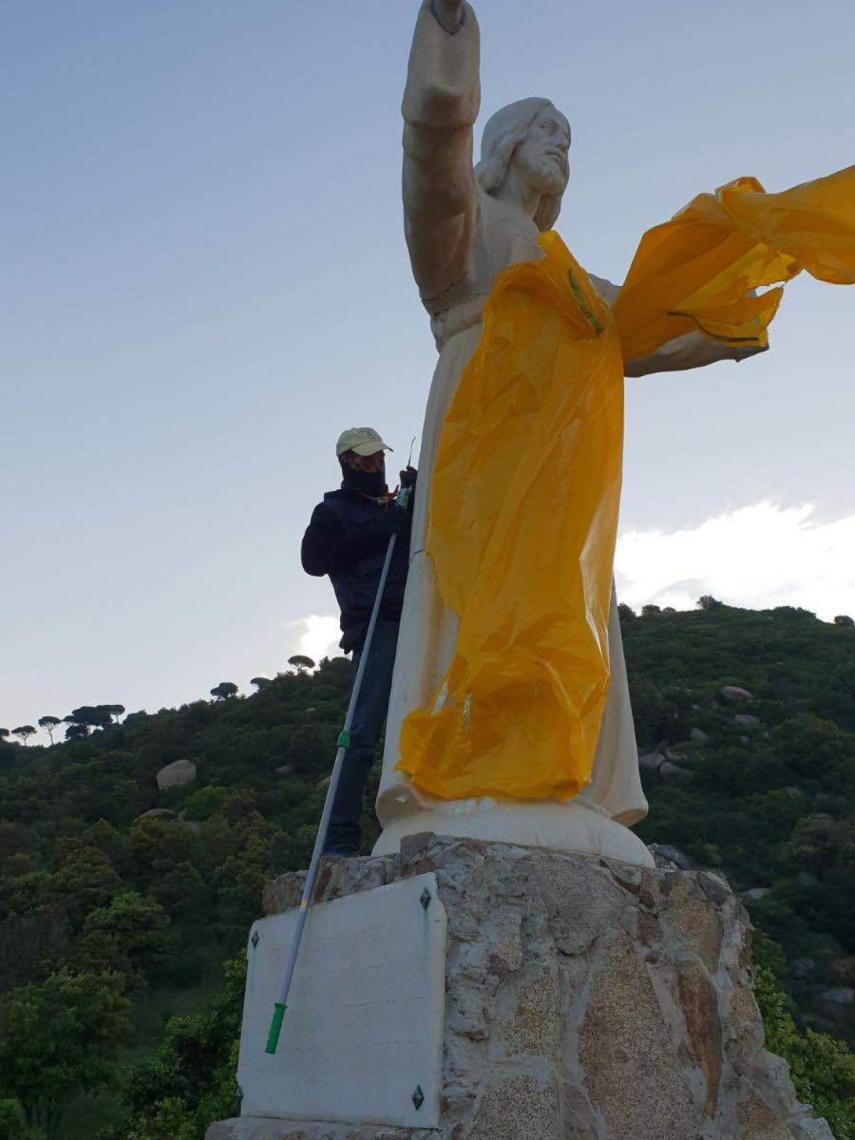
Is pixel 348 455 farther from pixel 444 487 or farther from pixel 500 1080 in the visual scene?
pixel 500 1080

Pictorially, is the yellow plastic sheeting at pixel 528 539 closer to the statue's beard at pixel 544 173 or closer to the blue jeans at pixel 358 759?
the blue jeans at pixel 358 759

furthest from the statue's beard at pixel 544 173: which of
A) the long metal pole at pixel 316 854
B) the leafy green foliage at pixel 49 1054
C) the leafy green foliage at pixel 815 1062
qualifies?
the leafy green foliage at pixel 49 1054

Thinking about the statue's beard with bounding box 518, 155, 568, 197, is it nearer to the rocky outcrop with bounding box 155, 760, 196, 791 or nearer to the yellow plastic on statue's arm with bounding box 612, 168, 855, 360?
the yellow plastic on statue's arm with bounding box 612, 168, 855, 360

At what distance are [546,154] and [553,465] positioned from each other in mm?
1380

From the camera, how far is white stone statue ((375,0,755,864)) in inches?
123

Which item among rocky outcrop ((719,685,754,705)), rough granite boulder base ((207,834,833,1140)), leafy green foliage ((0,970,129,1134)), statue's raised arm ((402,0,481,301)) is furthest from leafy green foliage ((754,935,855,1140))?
rocky outcrop ((719,685,754,705))

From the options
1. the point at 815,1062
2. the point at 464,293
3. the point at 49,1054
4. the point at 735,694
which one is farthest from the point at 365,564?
the point at 735,694

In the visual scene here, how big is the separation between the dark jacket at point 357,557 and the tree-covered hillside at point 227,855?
5.47m

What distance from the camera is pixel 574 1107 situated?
103 inches

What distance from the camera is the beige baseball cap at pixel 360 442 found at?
4.07 meters

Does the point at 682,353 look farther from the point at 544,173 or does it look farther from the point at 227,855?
the point at 227,855

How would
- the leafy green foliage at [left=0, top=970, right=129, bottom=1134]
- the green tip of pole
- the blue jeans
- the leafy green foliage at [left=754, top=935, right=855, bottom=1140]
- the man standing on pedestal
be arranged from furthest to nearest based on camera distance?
the leafy green foliage at [left=0, top=970, right=129, bottom=1134]
the leafy green foliage at [left=754, top=935, right=855, bottom=1140]
the man standing on pedestal
the blue jeans
the green tip of pole

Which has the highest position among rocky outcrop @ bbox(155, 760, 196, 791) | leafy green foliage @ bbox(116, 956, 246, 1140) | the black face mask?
rocky outcrop @ bbox(155, 760, 196, 791)

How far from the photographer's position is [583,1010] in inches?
109
